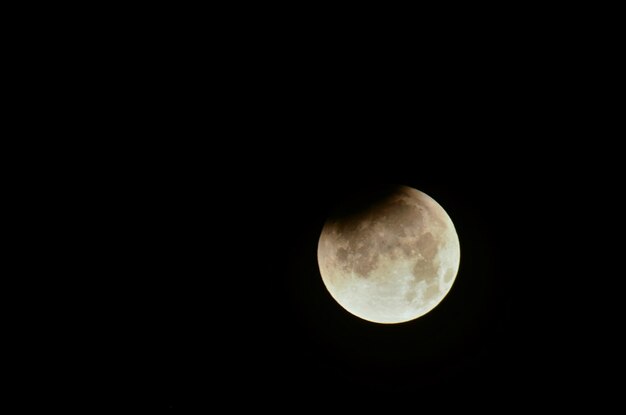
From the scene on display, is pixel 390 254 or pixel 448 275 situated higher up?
pixel 448 275

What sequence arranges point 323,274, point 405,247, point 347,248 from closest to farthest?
point 405,247 < point 347,248 < point 323,274

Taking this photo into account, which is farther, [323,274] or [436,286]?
[323,274]

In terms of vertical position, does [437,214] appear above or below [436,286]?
above

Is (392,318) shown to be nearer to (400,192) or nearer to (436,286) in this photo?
(436,286)

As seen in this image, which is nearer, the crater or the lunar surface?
the lunar surface

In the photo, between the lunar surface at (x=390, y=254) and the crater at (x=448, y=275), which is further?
the crater at (x=448, y=275)

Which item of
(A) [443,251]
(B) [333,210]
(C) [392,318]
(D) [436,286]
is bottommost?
(C) [392,318]

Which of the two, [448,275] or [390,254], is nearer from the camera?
[390,254]

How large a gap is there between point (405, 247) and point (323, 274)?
102 centimetres

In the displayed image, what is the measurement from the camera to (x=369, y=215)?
3590 millimetres

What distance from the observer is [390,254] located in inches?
133

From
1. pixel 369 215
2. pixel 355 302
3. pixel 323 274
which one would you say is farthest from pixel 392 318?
pixel 369 215

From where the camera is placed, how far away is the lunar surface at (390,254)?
11.2 ft

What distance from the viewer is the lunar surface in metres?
3.42
